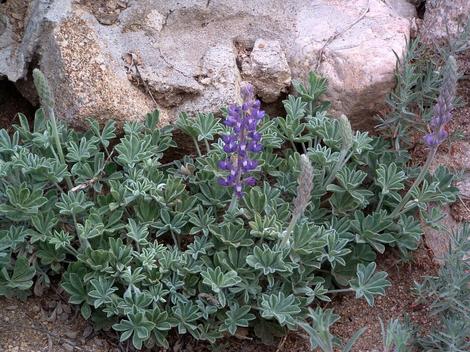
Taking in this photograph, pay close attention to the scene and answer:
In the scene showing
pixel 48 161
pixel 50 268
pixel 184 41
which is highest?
pixel 184 41

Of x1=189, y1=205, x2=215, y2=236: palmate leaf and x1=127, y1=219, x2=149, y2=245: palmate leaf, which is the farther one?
x1=189, y1=205, x2=215, y2=236: palmate leaf

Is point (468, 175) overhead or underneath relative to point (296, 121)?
underneath

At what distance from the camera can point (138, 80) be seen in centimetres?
428

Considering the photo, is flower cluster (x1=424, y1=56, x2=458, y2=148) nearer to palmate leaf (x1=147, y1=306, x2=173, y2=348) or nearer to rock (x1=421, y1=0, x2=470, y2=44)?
rock (x1=421, y1=0, x2=470, y2=44)

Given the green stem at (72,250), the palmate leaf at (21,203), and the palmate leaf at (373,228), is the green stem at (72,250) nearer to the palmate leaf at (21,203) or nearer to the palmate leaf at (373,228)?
the palmate leaf at (21,203)

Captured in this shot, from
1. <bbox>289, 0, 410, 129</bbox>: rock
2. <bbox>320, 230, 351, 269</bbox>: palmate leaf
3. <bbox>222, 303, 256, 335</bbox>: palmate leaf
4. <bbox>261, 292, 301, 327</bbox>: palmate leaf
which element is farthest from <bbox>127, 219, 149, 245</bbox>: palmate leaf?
<bbox>289, 0, 410, 129</bbox>: rock

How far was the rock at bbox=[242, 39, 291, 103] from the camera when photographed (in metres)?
4.40

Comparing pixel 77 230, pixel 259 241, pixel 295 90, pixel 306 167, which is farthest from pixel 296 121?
pixel 77 230

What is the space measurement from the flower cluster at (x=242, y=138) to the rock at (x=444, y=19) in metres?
1.61

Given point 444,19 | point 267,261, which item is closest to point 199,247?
point 267,261

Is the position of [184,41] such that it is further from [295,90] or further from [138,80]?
[295,90]

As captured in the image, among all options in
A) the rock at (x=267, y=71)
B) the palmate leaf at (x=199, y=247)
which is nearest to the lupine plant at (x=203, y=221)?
the palmate leaf at (x=199, y=247)

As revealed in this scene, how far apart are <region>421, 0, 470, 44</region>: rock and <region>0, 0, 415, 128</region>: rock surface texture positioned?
0.15 m

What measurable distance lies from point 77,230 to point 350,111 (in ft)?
5.93
